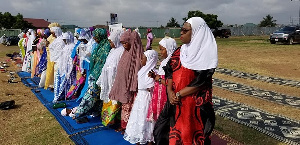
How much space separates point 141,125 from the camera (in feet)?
10.8

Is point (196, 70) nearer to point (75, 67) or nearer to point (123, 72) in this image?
point (123, 72)

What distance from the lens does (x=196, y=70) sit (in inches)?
91.6

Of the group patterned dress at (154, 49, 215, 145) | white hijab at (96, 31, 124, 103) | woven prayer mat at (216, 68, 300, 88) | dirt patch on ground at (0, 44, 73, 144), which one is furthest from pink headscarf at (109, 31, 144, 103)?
woven prayer mat at (216, 68, 300, 88)

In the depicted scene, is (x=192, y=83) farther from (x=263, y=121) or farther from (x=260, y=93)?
(x=260, y=93)

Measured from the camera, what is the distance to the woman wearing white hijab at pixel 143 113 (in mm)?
3289

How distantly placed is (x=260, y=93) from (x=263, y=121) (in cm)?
210

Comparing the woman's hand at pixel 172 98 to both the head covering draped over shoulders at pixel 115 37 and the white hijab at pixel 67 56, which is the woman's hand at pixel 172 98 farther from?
the white hijab at pixel 67 56

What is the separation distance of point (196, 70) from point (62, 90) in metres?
4.32

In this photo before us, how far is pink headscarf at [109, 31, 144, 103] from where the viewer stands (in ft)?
12.0

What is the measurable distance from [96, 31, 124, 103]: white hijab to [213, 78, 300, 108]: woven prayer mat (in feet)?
12.7

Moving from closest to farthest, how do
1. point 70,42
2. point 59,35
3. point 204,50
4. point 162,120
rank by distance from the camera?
point 204,50
point 162,120
point 70,42
point 59,35

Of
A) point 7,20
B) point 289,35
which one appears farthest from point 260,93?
point 7,20

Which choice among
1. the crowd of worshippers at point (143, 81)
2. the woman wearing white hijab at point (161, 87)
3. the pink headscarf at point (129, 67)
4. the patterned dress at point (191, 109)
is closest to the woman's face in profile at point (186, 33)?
the crowd of worshippers at point (143, 81)

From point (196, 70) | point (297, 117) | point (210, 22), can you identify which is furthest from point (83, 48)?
point (210, 22)
